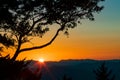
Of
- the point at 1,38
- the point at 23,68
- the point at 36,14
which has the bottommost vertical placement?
the point at 23,68

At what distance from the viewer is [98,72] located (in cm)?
6156

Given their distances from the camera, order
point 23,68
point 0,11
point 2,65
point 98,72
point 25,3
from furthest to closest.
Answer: point 98,72 → point 25,3 → point 0,11 → point 23,68 → point 2,65

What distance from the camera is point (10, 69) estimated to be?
13.0 meters

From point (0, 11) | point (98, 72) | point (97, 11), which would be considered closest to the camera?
point (0, 11)

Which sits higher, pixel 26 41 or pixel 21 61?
pixel 26 41

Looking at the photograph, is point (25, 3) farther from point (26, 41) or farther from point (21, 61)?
point (21, 61)

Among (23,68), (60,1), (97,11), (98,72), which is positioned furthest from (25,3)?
(98,72)

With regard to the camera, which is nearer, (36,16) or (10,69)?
(10,69)

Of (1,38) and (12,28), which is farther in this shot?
(12,28)

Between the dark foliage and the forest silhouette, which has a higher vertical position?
the forest silhouette

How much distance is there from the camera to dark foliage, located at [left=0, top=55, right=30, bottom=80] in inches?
505

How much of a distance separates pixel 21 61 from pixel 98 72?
48.5m

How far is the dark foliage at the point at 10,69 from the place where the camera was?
42.1ft

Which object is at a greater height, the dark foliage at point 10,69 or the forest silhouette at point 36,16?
the forest silhouette at point 36,16
